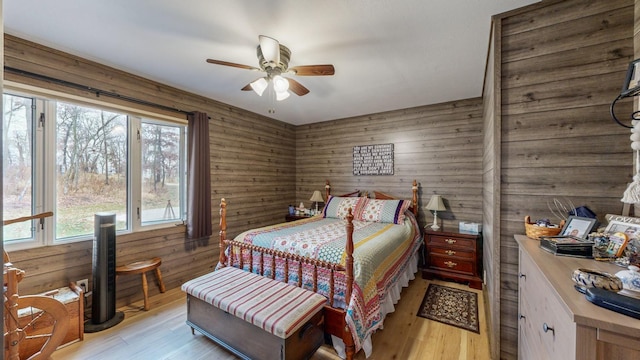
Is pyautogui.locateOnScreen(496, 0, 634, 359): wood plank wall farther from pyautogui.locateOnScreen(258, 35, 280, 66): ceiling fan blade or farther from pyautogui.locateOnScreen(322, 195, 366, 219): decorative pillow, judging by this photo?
pyautogui.locateOnScreen(322, 195, 366, 219): decorative pillow

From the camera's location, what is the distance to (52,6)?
5.36 ft

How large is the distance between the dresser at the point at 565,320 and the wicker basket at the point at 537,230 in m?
0.05

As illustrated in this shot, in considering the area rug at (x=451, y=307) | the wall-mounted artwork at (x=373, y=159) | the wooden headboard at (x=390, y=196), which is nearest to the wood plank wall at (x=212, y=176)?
the wooden headboard at (x=390, y=196)

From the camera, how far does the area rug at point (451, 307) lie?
2293 mm

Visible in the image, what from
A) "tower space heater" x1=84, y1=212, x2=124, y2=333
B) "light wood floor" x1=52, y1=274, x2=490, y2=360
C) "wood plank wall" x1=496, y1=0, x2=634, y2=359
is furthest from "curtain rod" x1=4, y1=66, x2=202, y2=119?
"wood plank wall" x1=496, y1=0, x2=634, y2=359

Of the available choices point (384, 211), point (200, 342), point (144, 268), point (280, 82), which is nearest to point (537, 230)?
point (280, 82)

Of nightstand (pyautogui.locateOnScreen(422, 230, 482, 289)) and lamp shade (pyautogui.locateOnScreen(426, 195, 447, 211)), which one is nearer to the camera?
nightstand (pyautogui.locateOnScreen(422, 230, 482, 289))

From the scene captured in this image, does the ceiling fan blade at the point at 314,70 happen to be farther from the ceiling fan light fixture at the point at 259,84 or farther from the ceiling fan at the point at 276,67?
the ceiling fan light fixture at the point at 259,84

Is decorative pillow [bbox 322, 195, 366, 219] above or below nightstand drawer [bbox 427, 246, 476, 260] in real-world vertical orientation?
above

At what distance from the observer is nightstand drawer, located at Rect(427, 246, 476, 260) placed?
302 centimetres

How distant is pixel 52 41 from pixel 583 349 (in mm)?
3596

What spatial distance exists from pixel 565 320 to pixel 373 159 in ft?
11.1

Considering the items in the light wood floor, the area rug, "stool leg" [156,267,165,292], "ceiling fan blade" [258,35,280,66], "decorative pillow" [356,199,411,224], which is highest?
"ceiling fan blade" [258,35,280,66]

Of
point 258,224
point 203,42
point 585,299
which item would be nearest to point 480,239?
point 585,299
